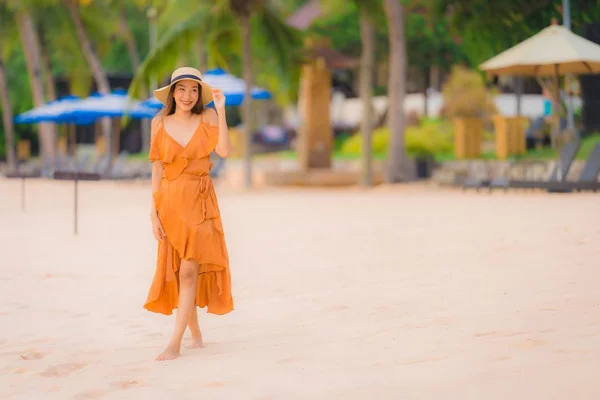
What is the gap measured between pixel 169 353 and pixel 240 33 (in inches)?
886

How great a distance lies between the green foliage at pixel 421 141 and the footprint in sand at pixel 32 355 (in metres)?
22.1

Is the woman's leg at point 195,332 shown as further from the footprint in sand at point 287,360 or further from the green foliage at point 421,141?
the green foliage at point 421,141

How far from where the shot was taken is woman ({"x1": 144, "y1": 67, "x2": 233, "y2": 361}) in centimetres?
601

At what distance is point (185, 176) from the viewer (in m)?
6.05

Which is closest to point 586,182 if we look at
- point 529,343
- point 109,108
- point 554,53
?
point 554,53

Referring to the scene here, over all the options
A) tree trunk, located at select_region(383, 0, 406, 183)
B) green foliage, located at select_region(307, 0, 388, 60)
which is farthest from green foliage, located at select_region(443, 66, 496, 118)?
tree trunk, located at select_region(383, 0, 406, 183)

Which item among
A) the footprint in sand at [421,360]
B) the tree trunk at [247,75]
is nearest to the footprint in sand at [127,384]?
the footprint in sand at [421,360]

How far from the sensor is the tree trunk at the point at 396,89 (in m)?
24.1

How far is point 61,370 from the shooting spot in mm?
5980

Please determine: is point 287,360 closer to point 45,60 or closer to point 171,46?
point 171,46

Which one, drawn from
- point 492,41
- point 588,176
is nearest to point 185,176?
point 588,176

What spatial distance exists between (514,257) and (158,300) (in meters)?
4.98

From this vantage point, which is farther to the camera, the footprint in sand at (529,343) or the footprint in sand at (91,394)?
the footprint in sand at (529,343)

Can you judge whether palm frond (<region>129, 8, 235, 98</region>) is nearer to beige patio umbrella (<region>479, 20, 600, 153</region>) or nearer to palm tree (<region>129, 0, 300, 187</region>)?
palm tree (<region>129, 0, 300, 187</region>)
